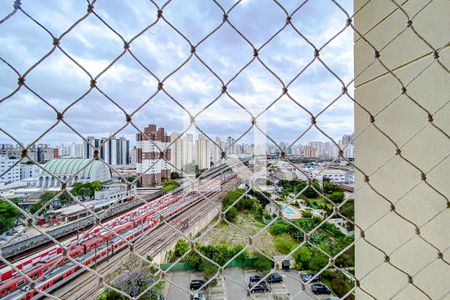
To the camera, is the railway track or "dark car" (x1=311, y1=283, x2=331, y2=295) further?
"dark car" (x1=311, y1=283, x2=331, y2=295)

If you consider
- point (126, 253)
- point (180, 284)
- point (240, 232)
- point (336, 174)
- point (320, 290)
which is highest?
point (336, 174)

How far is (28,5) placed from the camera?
41cm

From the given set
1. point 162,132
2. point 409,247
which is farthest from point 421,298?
point 162,132

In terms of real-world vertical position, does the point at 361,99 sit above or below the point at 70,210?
above

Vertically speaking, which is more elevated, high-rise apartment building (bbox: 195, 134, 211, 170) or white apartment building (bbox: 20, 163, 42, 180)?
high-rise apartment building (bbox: 195, 134, 211, 170)

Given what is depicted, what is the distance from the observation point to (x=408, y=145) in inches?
25.3

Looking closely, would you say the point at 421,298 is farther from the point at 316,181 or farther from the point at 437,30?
the point at 437,30

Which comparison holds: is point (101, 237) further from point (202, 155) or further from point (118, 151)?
point (202, 155)

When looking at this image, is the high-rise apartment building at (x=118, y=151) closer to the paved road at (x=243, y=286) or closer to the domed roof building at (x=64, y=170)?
the domed roof building at (x=64, y=170)

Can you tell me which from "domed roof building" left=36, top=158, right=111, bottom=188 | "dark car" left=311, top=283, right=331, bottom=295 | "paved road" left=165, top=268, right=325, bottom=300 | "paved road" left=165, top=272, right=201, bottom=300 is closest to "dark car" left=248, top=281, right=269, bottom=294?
"paved road" left=165, top=268, right=325, bottom=300

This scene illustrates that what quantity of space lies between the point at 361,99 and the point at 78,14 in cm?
75

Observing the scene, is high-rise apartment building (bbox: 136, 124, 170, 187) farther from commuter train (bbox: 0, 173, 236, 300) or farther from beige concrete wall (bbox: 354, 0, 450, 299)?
beige concrete wall (bbox: 354, 0, 450, 299)

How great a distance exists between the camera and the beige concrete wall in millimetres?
577

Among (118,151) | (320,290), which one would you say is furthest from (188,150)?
(320,290)
